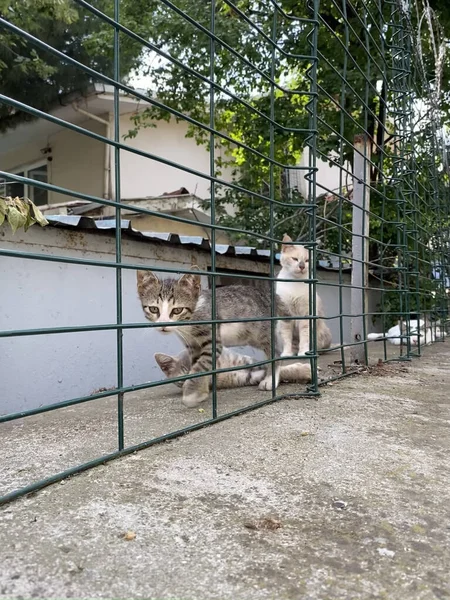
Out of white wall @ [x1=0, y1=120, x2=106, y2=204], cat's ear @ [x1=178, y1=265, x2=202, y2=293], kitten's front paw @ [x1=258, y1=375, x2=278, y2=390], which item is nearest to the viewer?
cat's ear @ [x1=178, y1=265, x2=202, y2=293]

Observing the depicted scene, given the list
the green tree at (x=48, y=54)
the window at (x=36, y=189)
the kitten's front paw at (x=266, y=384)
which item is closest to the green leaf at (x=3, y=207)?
the kitten's front paw at (x=266, y=384)

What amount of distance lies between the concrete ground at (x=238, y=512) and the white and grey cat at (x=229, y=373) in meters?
0.87

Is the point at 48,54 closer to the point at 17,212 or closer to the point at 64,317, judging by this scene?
the point at 64,317

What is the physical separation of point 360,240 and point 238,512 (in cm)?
319

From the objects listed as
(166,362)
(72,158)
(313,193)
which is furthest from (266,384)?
(72,158)

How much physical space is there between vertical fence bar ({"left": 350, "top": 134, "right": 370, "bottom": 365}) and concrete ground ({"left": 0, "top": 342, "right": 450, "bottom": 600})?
70.6 inches

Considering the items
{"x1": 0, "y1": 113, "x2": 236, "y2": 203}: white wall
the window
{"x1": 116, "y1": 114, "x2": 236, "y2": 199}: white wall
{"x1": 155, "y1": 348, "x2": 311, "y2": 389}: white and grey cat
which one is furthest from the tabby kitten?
the window

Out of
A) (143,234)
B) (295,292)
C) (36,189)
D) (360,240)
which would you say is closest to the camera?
(360,240)

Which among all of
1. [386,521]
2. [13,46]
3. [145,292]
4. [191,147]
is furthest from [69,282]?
[191,147]

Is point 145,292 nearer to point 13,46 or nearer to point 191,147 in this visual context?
point 13,46

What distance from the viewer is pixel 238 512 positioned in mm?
1443

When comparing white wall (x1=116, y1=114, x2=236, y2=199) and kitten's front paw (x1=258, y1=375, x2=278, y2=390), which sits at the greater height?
white wall (x1=116, y1=114, x2=236, y2=199)

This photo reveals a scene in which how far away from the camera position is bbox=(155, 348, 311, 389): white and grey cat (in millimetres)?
3396

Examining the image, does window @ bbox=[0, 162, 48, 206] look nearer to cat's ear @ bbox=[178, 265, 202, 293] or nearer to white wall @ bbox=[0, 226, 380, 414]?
white wall @ bbox=[0, 226, 380, 414]
